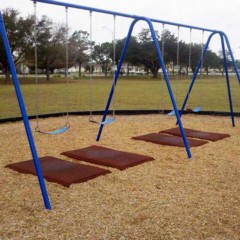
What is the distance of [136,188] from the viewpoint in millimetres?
3777

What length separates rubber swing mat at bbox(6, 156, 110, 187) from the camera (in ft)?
13.1

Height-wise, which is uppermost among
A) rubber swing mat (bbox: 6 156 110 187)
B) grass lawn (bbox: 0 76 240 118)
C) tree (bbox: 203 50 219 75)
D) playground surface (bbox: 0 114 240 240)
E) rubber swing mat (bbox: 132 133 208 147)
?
tree (bbox: 203 50 219 75)

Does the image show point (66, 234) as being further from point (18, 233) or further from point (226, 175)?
point (226, 175)

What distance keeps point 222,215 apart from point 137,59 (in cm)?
4605

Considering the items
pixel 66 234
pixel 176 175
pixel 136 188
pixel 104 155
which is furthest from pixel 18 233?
pixel 104 155

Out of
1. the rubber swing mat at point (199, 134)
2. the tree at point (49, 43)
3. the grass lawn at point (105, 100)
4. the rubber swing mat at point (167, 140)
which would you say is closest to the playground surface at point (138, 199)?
the rubber swing mat at point (167, 140)

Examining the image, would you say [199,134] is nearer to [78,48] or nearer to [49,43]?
[49,43]

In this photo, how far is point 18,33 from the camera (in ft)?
109

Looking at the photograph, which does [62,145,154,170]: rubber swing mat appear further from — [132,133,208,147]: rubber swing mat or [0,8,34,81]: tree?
[0,8,34,81]: tree

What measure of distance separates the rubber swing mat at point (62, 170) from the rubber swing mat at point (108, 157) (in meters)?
0.28

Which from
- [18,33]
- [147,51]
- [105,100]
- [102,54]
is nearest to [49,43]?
[18,33]

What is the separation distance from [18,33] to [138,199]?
3294 cm

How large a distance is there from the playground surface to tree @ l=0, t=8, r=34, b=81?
29635mm

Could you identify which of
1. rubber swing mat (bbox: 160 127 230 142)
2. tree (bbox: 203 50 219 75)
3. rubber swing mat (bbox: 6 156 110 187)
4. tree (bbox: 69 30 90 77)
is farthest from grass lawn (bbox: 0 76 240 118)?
tree (bbox: 203 50 219 75)
